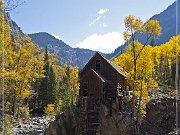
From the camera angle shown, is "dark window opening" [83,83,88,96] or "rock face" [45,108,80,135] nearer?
"dark window opening" [83,83,88,96]

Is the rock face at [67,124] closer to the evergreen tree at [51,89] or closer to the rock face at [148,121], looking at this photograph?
the rock face at [148,121]

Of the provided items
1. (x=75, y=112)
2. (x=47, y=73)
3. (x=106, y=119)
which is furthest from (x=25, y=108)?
(x=106, y=119)

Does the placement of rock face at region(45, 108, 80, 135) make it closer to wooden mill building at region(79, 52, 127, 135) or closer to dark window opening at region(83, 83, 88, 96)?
Answer: wooden mill building at region(79, 52, 127, 135)

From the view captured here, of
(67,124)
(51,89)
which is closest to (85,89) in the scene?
(67,124)

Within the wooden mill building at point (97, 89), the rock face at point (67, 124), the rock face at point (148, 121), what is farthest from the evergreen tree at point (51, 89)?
the rock face at point (148, 121)

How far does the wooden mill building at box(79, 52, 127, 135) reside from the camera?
39500 millimetres

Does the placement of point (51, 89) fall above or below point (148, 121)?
above

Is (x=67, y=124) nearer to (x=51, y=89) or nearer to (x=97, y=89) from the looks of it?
(x=97, y=89)

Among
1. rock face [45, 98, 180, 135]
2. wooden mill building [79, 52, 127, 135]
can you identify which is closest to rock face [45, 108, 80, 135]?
rock face [45, 98, 180, 135]

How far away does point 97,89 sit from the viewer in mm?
39688

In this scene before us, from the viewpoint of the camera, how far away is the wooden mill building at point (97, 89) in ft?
130

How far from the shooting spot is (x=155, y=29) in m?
38.6

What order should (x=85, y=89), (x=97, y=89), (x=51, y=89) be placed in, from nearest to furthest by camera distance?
(x=97, y=89), (x=85, y=89), (x=51, y=89)

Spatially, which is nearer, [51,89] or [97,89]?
[97,89]
